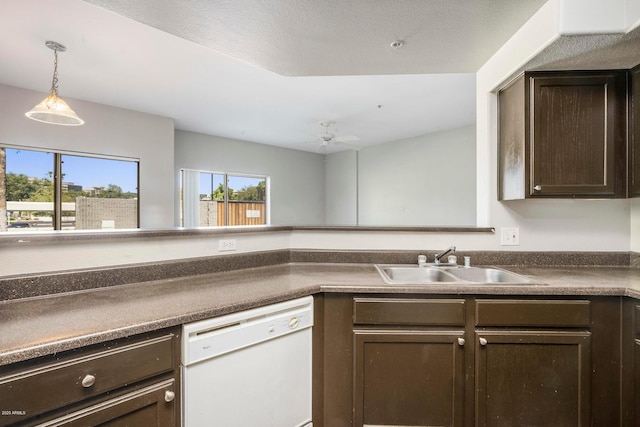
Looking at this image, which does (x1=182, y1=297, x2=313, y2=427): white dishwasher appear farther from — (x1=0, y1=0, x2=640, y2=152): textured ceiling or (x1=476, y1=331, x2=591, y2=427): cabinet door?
(x1=0, y1=0, x2=640, y2=152): textured ceiling

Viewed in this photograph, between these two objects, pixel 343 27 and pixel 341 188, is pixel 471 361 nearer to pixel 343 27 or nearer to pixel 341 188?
pixel 343 27

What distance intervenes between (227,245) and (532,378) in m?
1.74

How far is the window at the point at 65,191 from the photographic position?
12.2 feet

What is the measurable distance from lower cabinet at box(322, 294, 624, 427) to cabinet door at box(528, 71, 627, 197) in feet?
2.11

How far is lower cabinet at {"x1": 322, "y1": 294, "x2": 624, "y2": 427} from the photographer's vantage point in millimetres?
1415

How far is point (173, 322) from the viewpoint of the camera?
107 cm

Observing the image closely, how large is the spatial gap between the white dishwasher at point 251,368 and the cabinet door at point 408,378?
0.28 m

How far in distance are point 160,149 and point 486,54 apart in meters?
4.56

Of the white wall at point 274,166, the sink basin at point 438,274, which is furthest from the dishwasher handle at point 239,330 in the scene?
the white wall at point 274,166

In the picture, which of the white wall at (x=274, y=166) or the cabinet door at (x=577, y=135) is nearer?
the cabinet door at (x=577, y=135)

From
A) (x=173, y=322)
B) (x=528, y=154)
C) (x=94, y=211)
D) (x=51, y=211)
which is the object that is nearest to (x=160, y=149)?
(x=94, y=211)

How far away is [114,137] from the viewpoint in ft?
14.2

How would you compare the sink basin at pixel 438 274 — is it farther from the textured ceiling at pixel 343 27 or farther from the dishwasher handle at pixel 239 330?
the textured ceiling at pixel 343 27

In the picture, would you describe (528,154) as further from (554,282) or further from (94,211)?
(94,211)
